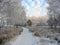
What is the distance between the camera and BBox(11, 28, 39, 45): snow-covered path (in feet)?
10.5

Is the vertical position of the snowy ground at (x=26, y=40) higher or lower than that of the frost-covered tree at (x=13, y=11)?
lower

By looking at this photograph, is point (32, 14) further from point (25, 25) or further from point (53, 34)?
point (53, 34)

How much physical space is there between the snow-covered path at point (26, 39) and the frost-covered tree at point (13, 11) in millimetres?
323

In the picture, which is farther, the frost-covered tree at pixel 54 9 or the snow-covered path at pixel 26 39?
the frost-covered tree at pixel 54 9

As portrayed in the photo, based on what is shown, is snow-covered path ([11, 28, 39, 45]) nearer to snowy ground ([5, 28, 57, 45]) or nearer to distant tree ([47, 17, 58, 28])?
snowy ground ([5, 28, 57, 45])

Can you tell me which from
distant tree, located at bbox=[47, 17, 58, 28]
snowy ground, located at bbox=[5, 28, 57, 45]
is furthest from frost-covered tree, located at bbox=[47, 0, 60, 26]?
snowy ground, located at bbox=[5, 28, 57, 45]

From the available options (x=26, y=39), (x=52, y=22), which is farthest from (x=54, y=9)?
(x=26, y=39)

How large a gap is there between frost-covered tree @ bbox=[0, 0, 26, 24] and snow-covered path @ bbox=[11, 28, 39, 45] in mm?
323

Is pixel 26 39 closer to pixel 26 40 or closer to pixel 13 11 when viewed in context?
pixel 26 40

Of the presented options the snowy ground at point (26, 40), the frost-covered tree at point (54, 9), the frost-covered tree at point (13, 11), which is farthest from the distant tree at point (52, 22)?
the frost-covered tree at point (13, 11)

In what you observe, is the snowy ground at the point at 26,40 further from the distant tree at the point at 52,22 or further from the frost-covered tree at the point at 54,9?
the frost-covered tree at the point at 54,9

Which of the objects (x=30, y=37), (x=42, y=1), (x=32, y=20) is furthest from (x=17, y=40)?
(x=42, y=1)

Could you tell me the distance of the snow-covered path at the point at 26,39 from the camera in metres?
3.19

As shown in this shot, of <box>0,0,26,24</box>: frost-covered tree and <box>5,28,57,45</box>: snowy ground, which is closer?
<box>5,28,57,45</box>: snowy ground
